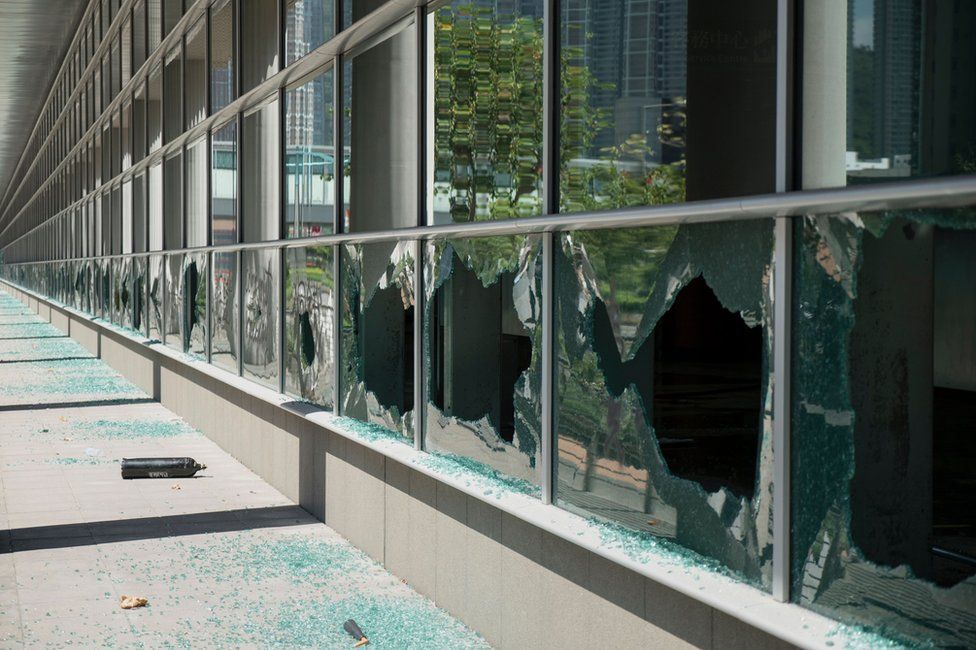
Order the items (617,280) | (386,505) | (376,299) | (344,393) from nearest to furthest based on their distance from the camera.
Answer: (617,280) → (386,505) → (376,299) → (344,393)

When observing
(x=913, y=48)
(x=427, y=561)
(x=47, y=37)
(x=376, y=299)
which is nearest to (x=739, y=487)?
(x=913, y=48)

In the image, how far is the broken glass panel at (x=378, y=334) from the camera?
6617 millimetres

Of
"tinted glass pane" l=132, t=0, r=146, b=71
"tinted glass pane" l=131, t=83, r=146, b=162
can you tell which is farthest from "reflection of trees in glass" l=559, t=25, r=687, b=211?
"tinted glass pane" l=131, t=83, r=146, b=162

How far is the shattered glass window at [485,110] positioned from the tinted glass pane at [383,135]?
12.8 inches

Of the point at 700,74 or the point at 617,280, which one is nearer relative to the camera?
the point at 700,74

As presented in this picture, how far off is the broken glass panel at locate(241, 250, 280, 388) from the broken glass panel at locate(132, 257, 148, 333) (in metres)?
6.41

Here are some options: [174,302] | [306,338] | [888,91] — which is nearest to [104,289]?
[174,302]

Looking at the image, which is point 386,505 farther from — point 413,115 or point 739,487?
point 739,487

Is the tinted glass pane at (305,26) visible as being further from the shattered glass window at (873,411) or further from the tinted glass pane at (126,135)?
the tinted glass pane at (126,135)

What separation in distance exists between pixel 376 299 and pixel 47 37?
25752 millimetres

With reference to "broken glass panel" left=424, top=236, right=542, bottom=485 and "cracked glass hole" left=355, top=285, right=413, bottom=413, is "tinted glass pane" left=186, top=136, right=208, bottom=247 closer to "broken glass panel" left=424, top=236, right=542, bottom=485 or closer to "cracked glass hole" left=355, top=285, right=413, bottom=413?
"cracked glass hole" left=355, top=285, right=413, bottom=413

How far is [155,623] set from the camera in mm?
5637

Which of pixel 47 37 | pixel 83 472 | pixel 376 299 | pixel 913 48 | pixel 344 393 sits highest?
pixel 47 37

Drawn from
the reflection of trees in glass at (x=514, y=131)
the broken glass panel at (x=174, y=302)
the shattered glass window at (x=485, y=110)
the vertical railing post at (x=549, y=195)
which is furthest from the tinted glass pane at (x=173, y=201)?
the vertical railing post at (x=549, y=195)
